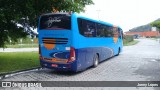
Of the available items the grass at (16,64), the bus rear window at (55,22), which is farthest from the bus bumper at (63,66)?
the grass at (16,64)

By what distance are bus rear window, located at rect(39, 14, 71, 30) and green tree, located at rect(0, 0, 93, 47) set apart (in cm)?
151

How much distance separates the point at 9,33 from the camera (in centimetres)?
1595

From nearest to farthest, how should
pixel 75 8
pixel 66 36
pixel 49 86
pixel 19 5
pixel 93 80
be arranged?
pixel 49 86
pixel 93 80
pixel 66 36
pixel 19 5
pixel 75 8

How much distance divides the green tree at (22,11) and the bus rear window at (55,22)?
4.95 feet

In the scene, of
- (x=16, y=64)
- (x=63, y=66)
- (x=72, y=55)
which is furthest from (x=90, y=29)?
(x=16, y=64)

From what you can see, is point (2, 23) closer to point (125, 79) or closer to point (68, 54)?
point (68, 54)

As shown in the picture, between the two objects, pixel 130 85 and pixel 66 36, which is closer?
pixel 130 85

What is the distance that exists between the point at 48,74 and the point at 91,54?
283cm

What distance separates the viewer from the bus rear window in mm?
12882

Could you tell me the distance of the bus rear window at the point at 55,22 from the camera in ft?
42.3

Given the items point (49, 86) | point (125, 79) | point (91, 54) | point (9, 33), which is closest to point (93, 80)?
point (125, 79)

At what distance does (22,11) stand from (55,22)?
2.70 meters

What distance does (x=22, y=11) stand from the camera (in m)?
14.9

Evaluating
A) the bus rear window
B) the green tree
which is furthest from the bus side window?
the bus rear window
